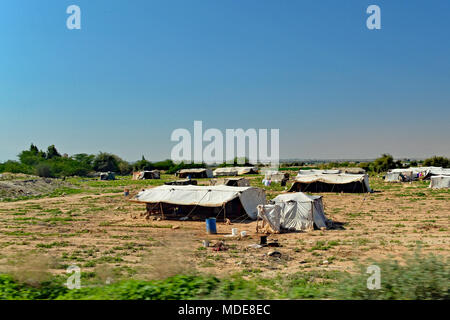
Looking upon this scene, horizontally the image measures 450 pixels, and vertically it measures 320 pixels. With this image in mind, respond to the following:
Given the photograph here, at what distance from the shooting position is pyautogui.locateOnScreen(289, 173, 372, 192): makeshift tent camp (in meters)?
35.9

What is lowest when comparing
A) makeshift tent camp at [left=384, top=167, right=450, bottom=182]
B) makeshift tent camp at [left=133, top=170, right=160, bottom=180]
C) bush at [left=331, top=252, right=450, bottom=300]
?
makeshift tent camp at [left=133, top=170, right=160, bottom=180]

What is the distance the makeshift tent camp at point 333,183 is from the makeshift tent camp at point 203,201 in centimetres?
1594

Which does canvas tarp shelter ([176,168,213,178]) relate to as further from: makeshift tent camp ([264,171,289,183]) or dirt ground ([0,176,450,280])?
dirt ground ([0,176,450,280])

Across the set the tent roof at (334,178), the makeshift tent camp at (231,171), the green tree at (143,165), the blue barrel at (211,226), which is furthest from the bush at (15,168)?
the blue barrel at (211,226)

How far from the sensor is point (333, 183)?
119 ft

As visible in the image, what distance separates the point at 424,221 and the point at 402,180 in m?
31.0

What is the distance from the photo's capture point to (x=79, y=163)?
8812 centimetres

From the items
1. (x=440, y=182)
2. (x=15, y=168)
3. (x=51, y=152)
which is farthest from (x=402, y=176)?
(x=51, y=152)

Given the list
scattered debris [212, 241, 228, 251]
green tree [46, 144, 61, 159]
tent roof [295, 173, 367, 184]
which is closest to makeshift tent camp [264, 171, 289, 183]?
tent roof [295, 173, 367, 184]

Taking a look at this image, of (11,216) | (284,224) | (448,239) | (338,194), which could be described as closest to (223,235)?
(284,224)

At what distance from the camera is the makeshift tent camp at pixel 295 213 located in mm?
17641

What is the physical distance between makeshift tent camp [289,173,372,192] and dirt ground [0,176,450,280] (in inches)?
347

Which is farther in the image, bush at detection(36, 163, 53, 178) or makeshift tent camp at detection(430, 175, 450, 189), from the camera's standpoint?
bush at detection(36, 163, 53, 178)
